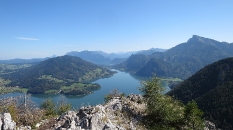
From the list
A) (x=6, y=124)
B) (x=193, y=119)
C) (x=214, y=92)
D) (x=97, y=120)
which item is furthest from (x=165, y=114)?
(x=214, y=92)

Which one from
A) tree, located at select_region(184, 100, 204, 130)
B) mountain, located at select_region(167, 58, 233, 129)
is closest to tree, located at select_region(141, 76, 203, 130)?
tree, located at select_region(184, 100, 204, 130)

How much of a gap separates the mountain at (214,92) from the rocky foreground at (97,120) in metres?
86.8

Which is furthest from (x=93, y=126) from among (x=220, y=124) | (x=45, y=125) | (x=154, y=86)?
(x=220, y=124)

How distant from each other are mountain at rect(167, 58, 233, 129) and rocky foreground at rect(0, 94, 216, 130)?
86.8 m

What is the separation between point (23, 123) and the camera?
23.8 meters

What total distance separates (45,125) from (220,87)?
463ft

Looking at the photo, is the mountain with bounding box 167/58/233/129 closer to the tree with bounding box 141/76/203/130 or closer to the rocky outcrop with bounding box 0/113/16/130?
the tree with bounding box 141/76/203/130

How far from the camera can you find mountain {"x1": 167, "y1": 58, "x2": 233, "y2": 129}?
10606cm

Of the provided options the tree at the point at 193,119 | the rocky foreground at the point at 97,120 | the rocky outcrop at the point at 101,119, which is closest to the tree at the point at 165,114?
the tree at the point at 193,119

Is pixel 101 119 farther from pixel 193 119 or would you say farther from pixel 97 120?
pixel 193 119

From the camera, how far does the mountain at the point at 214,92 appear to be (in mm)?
106062

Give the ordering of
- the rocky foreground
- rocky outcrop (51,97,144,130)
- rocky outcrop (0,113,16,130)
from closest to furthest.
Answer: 1. rocky outcrop (0,113,16,130)
2. the rocky foreground
3. rocky outcrop (51,97,144,130)

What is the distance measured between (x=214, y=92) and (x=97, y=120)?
13354 cm

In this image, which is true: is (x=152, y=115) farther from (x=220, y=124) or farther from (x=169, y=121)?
(x=220, y=124)
